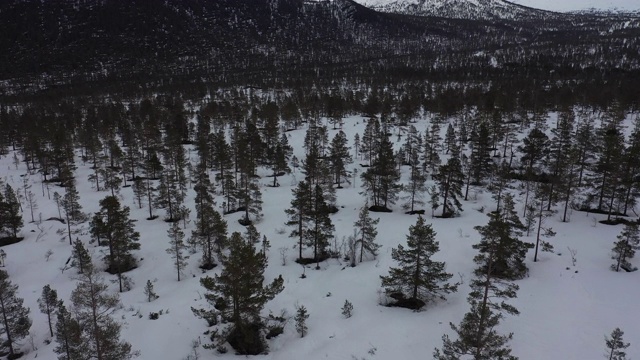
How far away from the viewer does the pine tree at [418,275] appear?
3019cm

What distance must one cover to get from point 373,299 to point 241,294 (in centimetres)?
1273

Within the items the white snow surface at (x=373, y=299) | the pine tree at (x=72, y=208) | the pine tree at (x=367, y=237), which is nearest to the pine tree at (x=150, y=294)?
the white snow surface at (x=373, y=299)

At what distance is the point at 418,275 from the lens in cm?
3120

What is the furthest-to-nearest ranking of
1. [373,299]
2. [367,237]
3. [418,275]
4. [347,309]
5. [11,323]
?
[367,237], [373,299], [347,309], [418,275], [11,323]

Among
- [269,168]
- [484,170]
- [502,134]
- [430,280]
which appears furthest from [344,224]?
[502,134]

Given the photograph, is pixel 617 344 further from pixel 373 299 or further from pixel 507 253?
pixel 373 299

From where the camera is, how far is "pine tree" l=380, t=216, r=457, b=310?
30.2 m

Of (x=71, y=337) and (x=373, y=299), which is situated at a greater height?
(x=71, y=337)

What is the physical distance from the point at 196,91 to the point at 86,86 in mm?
63776

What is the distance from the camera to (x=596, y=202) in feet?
169

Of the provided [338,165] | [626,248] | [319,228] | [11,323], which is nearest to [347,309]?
[319,228]

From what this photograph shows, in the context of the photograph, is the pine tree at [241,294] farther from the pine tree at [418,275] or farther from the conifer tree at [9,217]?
the conifer tree at [9,217]

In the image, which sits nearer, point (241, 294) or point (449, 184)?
point (241, 294)

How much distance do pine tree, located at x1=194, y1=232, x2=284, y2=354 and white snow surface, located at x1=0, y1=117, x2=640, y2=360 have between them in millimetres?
1269
